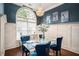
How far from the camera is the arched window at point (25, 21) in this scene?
6.74 ft

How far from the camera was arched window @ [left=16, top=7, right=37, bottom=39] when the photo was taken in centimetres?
205

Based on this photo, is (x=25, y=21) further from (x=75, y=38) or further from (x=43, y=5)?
(x=75, y=38)

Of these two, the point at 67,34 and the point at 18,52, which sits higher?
the point at 67,34

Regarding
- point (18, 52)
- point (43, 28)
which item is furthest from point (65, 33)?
point (18, 52)

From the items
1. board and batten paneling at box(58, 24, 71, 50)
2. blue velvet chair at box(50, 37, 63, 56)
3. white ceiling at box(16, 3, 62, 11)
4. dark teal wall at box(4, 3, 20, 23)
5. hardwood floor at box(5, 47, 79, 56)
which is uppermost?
white ceiling at box(16, 3, 62, 11)

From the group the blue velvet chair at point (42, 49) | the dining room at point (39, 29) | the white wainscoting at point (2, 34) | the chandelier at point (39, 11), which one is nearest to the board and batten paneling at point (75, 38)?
the dining room at point (39, 29)

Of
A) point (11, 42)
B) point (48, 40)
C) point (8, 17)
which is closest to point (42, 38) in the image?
point (48, 40)

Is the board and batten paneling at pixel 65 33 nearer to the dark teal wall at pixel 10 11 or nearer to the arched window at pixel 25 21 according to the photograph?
the arched window at pixel 25 21

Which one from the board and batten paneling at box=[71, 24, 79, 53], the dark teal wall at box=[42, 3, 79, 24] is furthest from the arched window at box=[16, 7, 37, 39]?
the board and batten paneling at box=[71, 24, 79, 53]

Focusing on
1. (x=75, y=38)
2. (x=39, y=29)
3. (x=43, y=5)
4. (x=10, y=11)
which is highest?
(x=43, y=5)

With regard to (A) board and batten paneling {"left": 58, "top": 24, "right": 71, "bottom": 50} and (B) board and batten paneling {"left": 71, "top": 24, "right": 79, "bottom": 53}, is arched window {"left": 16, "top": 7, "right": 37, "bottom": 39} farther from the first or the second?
(B) board and batten paneling {"left": 71, "top": 24, "right": 79, "bottom": 53}

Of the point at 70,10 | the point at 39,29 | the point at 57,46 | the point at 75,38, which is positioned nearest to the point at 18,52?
the point at 39,29

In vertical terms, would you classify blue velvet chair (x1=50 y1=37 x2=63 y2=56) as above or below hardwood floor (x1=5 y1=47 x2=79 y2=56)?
above

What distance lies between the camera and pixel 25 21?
82.1 inches
